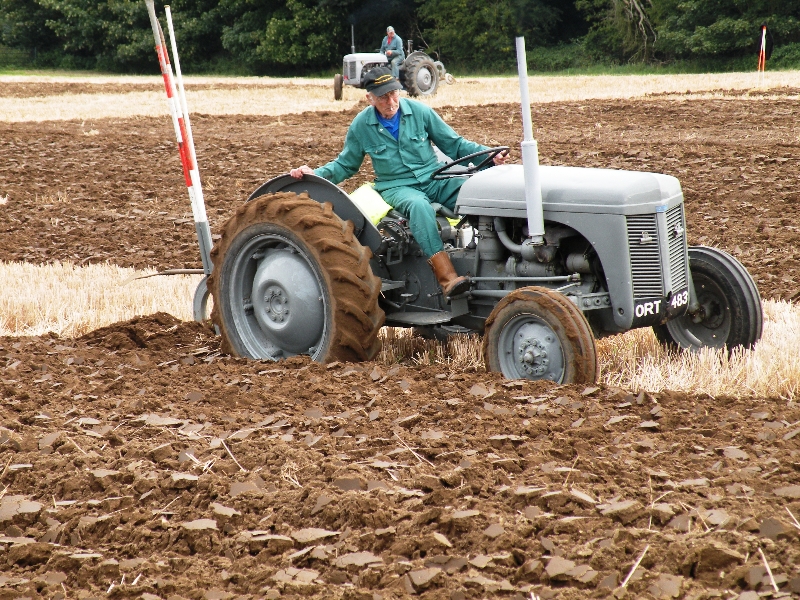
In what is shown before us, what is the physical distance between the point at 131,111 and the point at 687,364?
65.6 ft

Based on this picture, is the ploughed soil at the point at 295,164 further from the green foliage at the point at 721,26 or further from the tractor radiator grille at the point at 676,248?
the green foliage at the point at 721,26

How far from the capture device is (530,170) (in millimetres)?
4840

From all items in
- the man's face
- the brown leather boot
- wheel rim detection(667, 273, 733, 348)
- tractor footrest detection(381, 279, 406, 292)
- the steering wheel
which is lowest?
wheel rim detection(667, 273, 733, 348)

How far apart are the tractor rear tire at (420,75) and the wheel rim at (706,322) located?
18.9 metres

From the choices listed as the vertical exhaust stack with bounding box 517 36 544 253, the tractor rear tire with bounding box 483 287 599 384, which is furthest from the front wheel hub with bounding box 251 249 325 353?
the vertical exhaust stack with bounding box 517 36 544 253

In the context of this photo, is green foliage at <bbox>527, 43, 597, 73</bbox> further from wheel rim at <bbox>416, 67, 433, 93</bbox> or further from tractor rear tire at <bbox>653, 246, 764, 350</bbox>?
tractor rear tire at <bbox>653, 246, 764, 350</bbox>

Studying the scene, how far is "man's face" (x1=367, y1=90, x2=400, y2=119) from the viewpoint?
5.86 meters

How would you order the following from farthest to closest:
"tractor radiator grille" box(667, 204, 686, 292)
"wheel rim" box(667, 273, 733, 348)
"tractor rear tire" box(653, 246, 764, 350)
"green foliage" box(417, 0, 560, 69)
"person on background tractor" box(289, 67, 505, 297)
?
1. "green foliage" box(417, 0, 560, 69)
2. "person on background tractor" box(289, 67, 505, 297)
3. "wheel rim" box(667, 273, 733, 348)
4. "tractor rear tire" box(653, 246, 764, 350)
5. "tractor radiator grille" box(667, 204, 686, 292)

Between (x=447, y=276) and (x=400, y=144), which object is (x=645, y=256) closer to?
(x=447, y=276)

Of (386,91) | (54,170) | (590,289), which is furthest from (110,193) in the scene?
(590,289)

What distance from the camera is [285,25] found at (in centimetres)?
4350

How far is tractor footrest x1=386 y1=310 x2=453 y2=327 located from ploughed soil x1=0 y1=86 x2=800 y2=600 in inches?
12.2

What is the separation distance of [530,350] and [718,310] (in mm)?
1265

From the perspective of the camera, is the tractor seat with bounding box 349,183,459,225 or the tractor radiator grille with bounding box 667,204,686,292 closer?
the tractor radiator grille with bounding box 667,204,686,292
